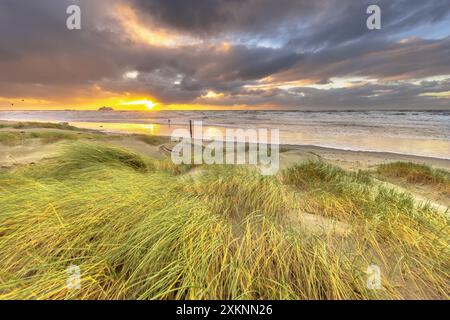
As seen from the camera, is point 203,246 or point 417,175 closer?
point 203,246

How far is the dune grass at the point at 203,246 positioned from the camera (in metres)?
1.58

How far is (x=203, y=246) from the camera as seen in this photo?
182 cm

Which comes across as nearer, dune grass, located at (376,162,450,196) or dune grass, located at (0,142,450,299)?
dune grass, located at (0,142,450,299)

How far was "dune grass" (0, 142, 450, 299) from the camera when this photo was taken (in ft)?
5.18

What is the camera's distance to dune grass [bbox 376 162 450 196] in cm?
554

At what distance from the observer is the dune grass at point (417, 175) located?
5543 mm

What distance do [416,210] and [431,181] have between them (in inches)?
160

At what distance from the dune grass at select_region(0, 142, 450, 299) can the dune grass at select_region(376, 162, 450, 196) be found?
147 inches

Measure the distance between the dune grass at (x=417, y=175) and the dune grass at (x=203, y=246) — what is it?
12.3ft

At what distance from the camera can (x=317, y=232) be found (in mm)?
2475

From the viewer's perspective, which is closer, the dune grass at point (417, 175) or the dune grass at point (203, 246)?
the dune grass at point (203, 246)

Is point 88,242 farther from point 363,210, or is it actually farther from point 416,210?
point 416,210

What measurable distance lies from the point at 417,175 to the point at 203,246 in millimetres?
7016
